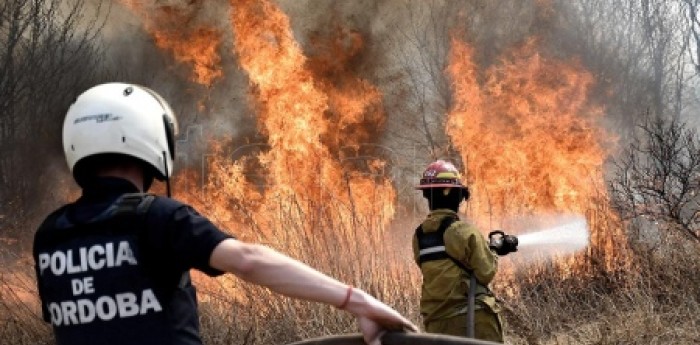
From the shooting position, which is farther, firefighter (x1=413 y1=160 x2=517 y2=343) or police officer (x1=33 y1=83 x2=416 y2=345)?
firefighter (x1=413 y1=160 x2=517 y2=343)

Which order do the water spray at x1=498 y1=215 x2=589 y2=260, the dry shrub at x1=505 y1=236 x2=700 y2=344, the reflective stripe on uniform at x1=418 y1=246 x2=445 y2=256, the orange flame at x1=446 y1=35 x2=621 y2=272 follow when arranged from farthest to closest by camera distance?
the orange flame at x1=446 y1=35 x2=621 y2=272, the water spray at x1=498 y1=215 x2=589 y2=260, the dry shrub at x1=505 y1=236 x2=700 y2=344, the reflective stripe on uniform at x1=418 y1=246 x2=445 y2=256

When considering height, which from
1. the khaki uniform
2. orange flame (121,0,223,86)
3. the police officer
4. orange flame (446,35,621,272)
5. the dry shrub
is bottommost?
the dry shrub

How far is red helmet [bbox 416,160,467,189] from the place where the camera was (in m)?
5.30

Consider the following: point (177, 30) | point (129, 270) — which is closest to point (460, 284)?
point (129, 270)

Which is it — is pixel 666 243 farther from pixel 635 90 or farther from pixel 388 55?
pixel 635 90

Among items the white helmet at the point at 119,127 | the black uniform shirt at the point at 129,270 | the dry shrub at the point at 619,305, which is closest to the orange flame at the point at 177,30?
the dry shrub at the point at 619,305

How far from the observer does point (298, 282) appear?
6.45 ft

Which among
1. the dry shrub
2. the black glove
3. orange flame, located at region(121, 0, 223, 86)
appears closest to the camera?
the black glove

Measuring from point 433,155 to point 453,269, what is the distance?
666 cm

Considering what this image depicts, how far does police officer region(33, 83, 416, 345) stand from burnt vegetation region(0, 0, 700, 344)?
14.6 feet

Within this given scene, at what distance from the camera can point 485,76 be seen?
14.9 metres

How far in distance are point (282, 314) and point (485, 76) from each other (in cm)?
921

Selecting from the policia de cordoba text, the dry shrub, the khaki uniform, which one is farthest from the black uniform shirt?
the dry shrub

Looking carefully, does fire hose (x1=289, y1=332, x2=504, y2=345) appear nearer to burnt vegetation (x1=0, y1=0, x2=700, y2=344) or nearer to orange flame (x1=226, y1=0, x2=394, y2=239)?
burnt vegetation (x1=0, y1=0, x2=700, y2=344)
